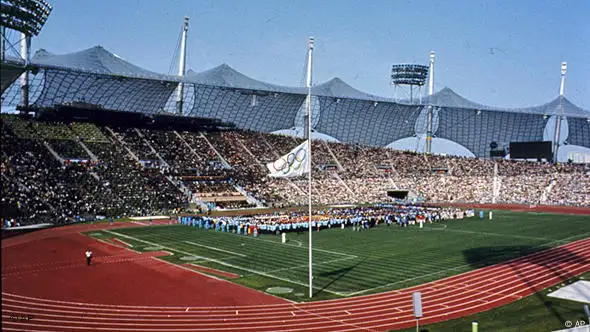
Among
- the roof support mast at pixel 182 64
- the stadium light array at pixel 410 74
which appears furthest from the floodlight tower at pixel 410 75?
the roof support mast at pixel 182 64

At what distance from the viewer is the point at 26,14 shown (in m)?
40.1

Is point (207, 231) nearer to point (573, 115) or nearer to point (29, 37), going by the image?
point (29, 37)

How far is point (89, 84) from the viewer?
6556cm

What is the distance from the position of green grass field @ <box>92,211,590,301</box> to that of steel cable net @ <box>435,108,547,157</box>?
5359cm

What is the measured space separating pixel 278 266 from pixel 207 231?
14.9m

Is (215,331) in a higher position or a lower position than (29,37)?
lower

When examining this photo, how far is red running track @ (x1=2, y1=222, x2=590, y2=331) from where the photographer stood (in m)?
14.9

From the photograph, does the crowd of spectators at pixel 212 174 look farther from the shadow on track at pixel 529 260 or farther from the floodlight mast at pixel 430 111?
the shadow on track at pixel 529 260

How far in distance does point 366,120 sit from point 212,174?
41220 millimetres

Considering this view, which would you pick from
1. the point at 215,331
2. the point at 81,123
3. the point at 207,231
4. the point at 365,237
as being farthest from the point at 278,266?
the point at 81,123

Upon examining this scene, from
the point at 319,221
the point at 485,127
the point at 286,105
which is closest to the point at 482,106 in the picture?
the point at 485,127

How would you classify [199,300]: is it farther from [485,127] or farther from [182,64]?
[485,127]

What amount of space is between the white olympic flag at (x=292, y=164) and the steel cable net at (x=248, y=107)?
194 ft

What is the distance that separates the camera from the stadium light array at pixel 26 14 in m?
39.1
